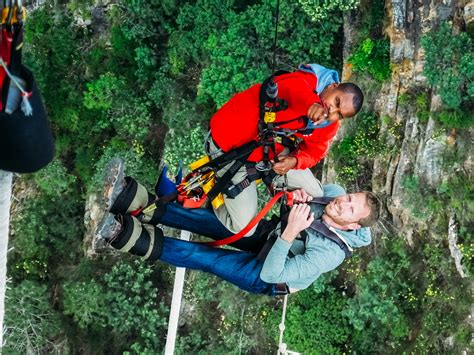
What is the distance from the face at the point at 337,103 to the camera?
381cm

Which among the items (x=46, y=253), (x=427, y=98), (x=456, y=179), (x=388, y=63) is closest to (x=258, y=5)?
(x=388, y=63)

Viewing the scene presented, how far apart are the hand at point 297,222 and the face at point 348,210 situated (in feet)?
0.82

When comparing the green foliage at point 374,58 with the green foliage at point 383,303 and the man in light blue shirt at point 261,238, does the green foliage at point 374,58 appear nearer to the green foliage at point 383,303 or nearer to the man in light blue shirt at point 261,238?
the green foliage at point 383,303

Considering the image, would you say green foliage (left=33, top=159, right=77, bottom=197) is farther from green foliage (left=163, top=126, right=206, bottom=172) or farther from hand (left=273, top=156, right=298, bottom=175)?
hand (left=273, top=156, right=298, bottom=175)

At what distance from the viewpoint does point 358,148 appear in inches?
337

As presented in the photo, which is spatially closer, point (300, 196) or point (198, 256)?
point (300, 196)

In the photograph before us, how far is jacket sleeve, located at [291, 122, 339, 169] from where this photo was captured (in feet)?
14.3

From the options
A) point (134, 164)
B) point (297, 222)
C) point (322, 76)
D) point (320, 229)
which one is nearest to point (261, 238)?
point (320, 229)

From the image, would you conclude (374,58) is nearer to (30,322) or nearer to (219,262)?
(219,262)

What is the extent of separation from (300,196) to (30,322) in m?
7.71

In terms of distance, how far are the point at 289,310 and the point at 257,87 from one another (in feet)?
18.1

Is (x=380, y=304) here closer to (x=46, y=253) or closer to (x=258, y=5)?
(x=258, y=5)

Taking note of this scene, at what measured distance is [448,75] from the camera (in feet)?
23.9

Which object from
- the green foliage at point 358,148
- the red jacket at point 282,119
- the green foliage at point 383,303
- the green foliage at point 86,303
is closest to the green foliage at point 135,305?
the green foliage at point 86,303
